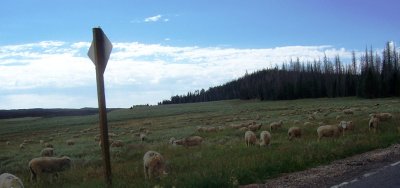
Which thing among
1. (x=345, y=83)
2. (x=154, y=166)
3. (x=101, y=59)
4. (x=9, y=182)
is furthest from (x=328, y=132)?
(x=345, y=83)

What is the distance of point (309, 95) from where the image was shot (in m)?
138

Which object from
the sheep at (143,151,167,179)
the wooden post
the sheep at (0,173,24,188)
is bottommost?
the sheep at (143,151,167,179)

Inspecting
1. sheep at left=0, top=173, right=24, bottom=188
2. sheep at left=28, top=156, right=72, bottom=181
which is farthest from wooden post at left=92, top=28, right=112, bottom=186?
sheep at left=28, top=156, right=72, bottom=181

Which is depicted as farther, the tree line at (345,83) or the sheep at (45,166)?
the tree line at (345,83)

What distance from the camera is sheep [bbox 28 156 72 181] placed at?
15.8 m

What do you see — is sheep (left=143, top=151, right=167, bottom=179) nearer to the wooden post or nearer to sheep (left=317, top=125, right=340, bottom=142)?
the wooden post

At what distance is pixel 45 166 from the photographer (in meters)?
15.9

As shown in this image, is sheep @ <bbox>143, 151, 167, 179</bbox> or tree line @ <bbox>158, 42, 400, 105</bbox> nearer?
sheep @ <bbox>143, 151, 167, 179</bbox>

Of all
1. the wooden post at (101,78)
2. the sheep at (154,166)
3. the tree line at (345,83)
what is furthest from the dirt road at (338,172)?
the tree line at (345,83)

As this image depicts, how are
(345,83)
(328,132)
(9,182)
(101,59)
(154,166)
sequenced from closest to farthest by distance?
1. (9,182)
2. (101,59)
3. (154,166)
4. (328,132)
5. (345,83)

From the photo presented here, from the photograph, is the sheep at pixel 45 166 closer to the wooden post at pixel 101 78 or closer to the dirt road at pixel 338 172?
the wooden post at pixel 101 78

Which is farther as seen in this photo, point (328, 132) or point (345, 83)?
point (345, 83)

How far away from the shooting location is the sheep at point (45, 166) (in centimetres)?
1580

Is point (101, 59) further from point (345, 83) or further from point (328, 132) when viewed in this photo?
point (345, 83)
